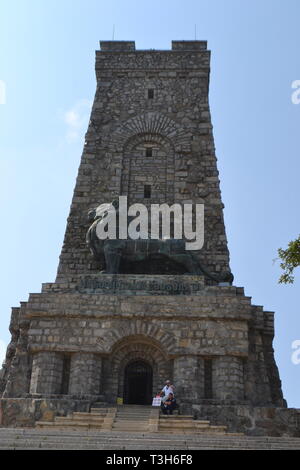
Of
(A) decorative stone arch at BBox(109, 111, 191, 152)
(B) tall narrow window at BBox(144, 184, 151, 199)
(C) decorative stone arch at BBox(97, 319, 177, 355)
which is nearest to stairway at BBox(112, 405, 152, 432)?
(C) decorative stone arch at BBox(97, 319, 177, 355)

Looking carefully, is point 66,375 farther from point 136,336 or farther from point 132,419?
point 132,419

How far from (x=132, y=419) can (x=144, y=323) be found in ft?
11.1

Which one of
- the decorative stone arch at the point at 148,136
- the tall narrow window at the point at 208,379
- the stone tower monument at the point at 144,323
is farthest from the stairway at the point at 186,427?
the decorative stone arch at the point at 148,136

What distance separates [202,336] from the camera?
17578 mm

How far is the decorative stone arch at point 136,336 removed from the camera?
57.6 ft

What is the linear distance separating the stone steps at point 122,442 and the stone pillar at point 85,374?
467 cm

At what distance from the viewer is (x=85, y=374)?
17.2 meters

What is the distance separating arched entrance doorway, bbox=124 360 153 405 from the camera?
60.4 ft

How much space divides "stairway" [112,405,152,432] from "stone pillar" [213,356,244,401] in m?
2.10

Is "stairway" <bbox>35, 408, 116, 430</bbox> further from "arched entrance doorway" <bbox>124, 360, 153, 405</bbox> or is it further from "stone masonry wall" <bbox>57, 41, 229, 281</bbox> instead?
"stone masonry wall" <bbox>57, 41, 229, 281</bbox>
